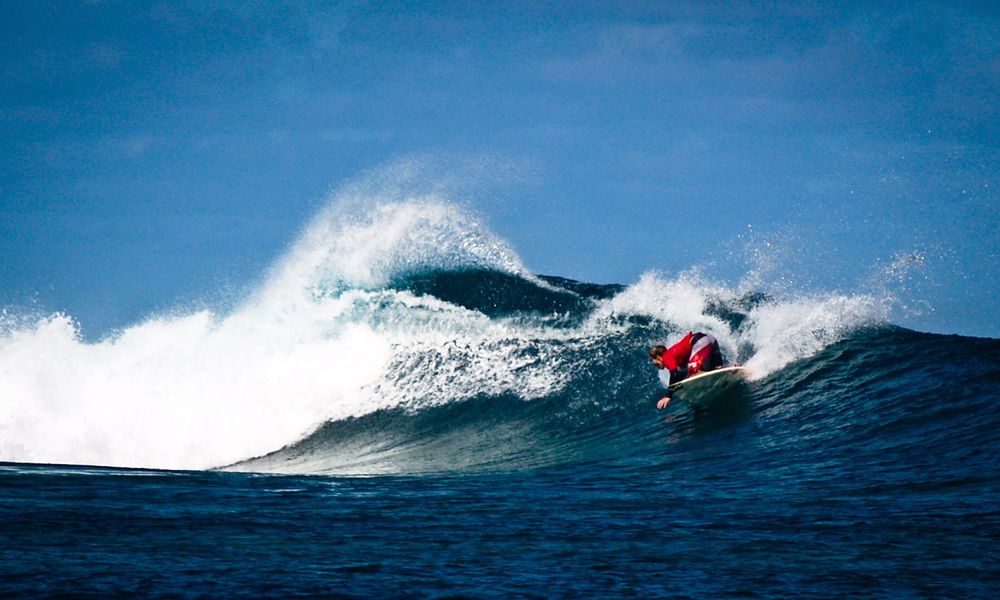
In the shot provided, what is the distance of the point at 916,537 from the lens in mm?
5918

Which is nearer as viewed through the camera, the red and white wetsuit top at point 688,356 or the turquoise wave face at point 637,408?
the turquoise wave face at point 637,408

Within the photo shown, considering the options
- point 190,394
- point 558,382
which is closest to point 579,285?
point 558,382

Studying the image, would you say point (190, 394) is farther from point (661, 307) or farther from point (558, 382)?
point (661, 307)

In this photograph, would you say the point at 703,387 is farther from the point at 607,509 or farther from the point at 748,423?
the point at 607,509

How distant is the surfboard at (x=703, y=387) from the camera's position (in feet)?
44.4

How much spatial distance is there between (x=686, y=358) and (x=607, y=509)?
6813mm

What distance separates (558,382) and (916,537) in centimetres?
1063

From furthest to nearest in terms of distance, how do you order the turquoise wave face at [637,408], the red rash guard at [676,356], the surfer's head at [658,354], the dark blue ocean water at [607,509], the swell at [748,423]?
the red rash guard at [676,356] → the surfer's head at [658,354] → the turquoise wave face at [637,408] → the swell at [748,423] → the dark blue ocean water at [607,509]

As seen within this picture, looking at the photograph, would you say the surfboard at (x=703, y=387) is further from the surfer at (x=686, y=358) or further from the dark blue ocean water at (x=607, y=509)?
the dark blue ocean water at (x=607, y=509)

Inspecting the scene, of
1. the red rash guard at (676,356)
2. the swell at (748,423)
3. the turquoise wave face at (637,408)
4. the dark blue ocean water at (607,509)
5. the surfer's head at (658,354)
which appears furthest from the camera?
the red rash guard at (676,356)

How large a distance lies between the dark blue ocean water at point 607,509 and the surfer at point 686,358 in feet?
1.92

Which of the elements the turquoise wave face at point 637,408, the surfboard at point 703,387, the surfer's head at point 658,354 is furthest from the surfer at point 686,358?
the turquoise wave face at point 637,408

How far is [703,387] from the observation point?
13.6m

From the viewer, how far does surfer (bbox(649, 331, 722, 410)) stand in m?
13.6
